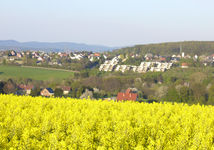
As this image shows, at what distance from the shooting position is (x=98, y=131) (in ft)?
39.1

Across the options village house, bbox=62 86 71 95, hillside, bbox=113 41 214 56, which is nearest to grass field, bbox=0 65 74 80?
village house, bbox=62 86 71 95

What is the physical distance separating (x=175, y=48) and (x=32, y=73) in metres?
92.6

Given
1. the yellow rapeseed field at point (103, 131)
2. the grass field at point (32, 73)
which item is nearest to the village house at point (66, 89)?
the grass field at point (32, 73)

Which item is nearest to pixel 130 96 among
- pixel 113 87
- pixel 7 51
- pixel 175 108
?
pixel 113 87

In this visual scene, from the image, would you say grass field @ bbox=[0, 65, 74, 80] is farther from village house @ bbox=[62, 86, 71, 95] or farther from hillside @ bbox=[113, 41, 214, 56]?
hillside @ bbox=[113, 41, 214, 56]

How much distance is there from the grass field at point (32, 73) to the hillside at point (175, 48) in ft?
226

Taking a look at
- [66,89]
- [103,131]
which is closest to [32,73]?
[66,89]

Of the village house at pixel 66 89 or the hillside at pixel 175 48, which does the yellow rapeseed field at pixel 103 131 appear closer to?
the village house at pixel 66 89

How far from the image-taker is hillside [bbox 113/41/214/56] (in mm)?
146000

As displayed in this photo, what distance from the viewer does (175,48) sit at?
158 m

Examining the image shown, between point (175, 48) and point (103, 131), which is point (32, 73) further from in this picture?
point (175, 48)

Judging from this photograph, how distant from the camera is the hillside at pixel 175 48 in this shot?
146000 millimetres

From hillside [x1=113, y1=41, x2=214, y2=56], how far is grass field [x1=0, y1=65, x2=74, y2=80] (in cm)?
6900

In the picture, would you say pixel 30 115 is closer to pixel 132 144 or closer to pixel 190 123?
pixel 132 144
